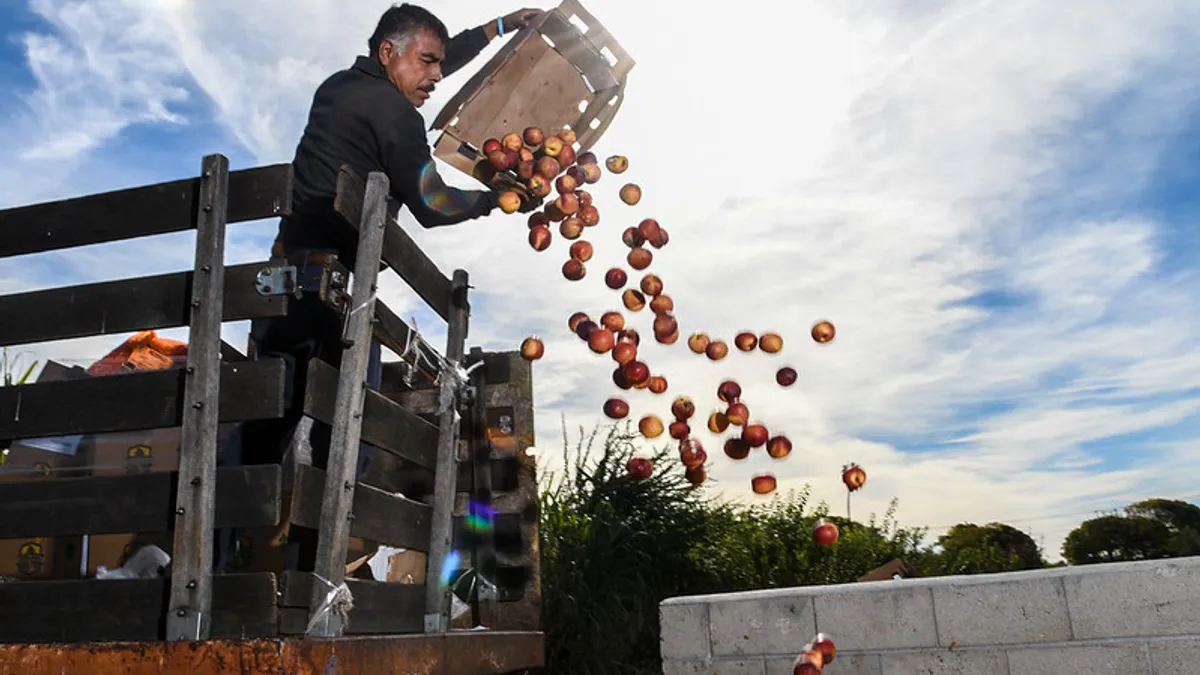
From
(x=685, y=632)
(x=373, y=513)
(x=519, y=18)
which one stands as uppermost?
(x=519, y=18)

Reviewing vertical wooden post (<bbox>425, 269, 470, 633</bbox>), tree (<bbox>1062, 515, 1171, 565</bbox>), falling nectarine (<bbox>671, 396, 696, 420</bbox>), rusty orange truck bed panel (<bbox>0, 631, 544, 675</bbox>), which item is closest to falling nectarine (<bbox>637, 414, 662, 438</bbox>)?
A: falling nectarine (<bbox>671, 396, 696, 420</bbox>)

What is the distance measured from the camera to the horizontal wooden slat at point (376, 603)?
2627mm

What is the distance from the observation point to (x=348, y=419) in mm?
2820

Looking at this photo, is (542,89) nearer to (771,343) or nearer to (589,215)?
(589,215)

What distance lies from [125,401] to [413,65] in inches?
Answer: 78.0

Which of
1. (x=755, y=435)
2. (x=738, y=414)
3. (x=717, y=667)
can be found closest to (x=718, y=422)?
(x=738, y=414)

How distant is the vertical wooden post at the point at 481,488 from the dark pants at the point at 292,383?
4.57ft

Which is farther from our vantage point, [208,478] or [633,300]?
[633,300]

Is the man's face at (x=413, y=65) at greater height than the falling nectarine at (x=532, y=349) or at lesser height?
greater

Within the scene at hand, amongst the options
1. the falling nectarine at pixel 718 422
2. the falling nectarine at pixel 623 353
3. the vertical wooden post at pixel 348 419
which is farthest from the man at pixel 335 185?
the falling nectarine at pixel 718 422

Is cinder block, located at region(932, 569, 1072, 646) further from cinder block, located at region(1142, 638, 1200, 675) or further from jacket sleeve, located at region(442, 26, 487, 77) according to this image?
jacket sleeve, located at region(442, 26, 487, 77)

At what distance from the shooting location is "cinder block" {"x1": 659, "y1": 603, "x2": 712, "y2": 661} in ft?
15.1

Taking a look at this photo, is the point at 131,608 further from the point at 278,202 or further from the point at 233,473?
the point at 278,202

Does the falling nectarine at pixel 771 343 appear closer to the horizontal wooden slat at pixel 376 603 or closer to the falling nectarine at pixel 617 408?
the falling nectarine at pixel 617 408
